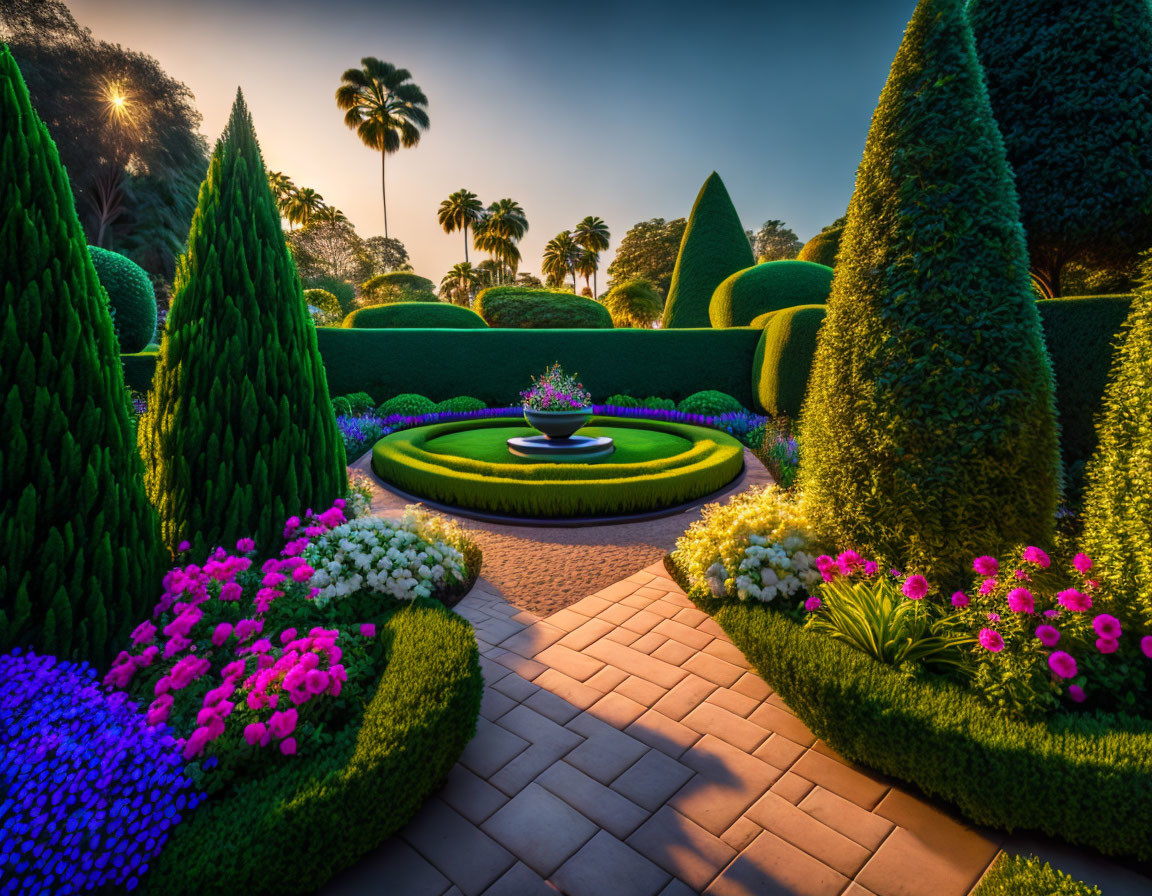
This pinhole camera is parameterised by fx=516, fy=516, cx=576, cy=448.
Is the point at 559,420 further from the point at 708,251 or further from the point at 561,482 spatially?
the point at 708,251

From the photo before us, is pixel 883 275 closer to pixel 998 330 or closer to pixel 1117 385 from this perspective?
pixel 998 330

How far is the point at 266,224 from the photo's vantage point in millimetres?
4301

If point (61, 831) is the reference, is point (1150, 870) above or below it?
below

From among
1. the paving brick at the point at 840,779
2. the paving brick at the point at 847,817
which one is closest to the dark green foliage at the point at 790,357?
the paving brick at the point at 840,779

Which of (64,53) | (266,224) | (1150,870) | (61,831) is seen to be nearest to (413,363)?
(266,224)

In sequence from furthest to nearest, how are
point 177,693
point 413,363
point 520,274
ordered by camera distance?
point 520,274, point 413,363, point 177,693

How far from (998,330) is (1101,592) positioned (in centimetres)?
164

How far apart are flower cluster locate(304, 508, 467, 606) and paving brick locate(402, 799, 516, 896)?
5.25ft

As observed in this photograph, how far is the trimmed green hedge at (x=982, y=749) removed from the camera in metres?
2.14

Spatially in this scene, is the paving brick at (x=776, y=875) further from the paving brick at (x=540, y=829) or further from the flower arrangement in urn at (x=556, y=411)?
the flower arrangement in urn at (x=556, y=411)

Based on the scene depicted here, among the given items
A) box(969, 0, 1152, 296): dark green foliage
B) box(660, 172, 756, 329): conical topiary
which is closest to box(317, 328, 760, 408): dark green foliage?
box(660, 172, 756, 329): conical topiary

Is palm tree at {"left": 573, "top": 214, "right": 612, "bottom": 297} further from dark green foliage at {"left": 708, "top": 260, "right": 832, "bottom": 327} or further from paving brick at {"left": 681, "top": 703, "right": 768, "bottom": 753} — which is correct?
paving brick at {"left": 681, "top": 703, "right": 768, "bottom": 753}

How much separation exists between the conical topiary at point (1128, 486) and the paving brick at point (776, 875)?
2.17m

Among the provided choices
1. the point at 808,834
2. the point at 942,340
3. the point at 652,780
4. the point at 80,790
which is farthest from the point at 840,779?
the point at 80,790
